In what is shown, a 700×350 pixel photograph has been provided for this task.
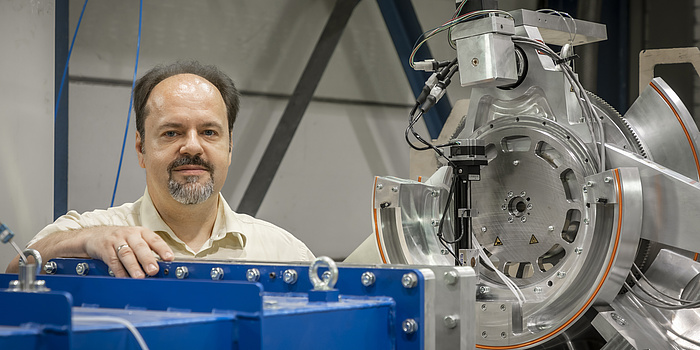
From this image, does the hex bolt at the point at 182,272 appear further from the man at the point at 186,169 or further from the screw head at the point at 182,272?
the man at the point at 186,169

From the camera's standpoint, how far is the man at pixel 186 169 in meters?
1.87

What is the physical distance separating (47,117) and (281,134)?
2.10 metres

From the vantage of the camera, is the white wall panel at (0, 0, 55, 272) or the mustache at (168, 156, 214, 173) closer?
the mustache at (168, 156, 214, 173)

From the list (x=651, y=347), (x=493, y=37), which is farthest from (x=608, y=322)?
(x=493, y=37)

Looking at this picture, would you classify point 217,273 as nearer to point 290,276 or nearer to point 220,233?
point 290,276

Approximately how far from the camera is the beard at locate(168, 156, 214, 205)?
1.87 meters

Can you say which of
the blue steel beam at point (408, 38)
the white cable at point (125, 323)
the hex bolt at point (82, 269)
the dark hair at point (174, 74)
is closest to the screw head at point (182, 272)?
the hex bolt at point (82, 269)

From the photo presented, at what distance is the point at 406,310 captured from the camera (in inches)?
36.5

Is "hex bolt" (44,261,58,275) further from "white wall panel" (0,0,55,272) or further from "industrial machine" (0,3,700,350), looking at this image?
"white wall panel" (0,0,55,272)

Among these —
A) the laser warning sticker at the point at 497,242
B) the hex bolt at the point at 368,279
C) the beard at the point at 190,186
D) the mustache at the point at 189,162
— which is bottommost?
the laser warning sticker at the point at 497,242

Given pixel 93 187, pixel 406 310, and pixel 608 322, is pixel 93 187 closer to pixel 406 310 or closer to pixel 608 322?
pixel 608 322

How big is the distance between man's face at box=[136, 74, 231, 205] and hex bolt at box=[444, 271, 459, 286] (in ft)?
3.48

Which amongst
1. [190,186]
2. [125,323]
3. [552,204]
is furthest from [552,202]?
[125,323]

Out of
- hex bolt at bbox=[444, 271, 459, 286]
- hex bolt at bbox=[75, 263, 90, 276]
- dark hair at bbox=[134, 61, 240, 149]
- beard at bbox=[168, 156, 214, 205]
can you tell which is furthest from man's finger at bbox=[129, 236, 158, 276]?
dark hair at bbox=[134, 61, 240, 149]
